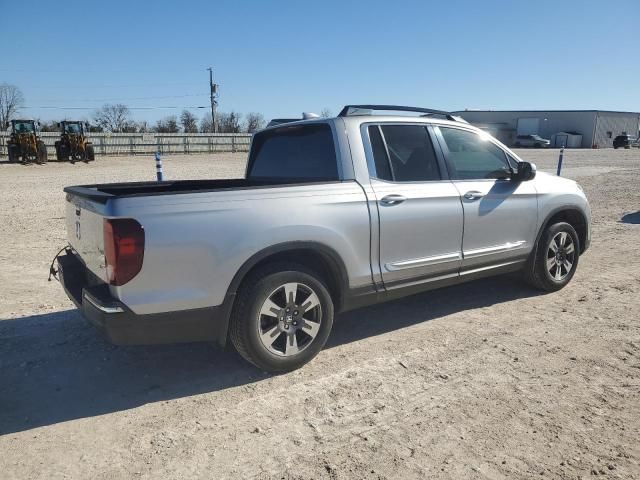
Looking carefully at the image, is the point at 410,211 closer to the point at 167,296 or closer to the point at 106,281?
the point at 167,296

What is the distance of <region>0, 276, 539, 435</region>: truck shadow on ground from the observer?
10.5ft

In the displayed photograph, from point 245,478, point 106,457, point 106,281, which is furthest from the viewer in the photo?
point 106,281

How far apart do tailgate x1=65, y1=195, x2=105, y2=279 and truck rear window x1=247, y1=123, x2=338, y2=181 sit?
68.9 inches

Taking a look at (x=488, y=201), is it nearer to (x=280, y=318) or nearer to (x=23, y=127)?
(x=280, y=318)

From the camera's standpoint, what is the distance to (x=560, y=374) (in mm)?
3475

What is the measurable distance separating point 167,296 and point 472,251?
2.73 m

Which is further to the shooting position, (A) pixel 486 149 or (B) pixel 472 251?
(A) pixel 486 149

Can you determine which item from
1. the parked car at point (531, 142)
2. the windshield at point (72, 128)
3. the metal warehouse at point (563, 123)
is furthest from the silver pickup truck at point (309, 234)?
the metal warehouse at point (563, 123)

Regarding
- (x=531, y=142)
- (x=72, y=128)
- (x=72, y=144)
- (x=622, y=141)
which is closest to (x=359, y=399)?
(x=72, y=144)

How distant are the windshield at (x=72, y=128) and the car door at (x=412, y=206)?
33.3 m

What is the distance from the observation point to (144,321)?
3025mm

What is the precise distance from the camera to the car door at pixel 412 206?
391 centimetres

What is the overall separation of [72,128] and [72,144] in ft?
5.09

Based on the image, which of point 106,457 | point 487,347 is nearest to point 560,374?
point 487,347
